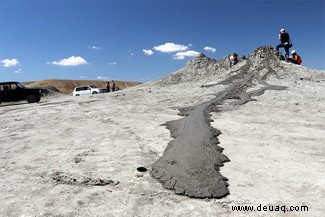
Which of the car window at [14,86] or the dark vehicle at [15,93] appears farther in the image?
the car window at [14,86]

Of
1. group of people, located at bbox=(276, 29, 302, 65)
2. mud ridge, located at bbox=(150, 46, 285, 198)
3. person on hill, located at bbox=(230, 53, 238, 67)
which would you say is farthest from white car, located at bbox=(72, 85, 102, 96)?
mud ridge, located at bbox=(150, 46, 285, 198)

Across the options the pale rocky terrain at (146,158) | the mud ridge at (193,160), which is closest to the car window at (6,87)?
the pale rocky terrain at (146,158)

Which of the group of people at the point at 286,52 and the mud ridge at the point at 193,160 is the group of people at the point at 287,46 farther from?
the mud ridge at the point at 193,160

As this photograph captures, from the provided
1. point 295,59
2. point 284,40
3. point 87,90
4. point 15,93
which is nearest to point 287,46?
point 284,40

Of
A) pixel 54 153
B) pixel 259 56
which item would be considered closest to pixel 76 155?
pixel 54 153

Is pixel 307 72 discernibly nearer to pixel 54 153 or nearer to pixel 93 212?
pixel 54 153

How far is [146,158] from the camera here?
6816mm

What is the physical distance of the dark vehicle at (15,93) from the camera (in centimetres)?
2162

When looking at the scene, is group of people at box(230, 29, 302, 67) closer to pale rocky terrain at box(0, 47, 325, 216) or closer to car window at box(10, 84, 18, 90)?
pale rocky terrain at box(0, 47, 325, 216)

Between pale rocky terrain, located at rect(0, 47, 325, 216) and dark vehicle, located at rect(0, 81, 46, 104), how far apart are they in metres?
8.28

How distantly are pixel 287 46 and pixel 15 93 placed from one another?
18.8 m

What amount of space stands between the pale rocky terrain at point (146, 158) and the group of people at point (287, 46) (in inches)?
316

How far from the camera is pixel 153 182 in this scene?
5633mm

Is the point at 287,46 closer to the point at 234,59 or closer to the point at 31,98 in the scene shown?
the point at 234,59
